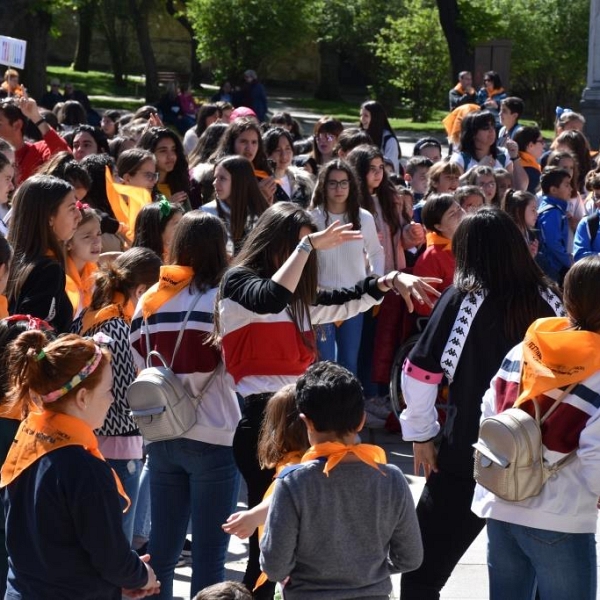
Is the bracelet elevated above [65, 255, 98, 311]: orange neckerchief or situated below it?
above

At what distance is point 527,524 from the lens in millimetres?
3996

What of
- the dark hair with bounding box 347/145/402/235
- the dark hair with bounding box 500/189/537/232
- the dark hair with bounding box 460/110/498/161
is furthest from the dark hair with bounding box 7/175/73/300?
the dark hair with bounding box 460/110/498/161

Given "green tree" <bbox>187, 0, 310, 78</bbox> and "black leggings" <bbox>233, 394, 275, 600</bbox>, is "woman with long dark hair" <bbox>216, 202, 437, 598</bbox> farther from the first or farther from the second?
"green tree" <bbox>187, 0, 310, 78</bbox>

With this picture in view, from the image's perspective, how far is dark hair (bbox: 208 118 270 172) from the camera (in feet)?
27.6

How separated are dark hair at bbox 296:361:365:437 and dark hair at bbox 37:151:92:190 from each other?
3714 mm

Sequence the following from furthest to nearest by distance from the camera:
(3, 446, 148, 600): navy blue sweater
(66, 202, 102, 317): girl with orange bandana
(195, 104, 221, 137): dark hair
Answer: (195, 104, 221, 137): dark hair < (66, 202, 102, 317): girl with orange bandana < (3, 446, 148, 600): navy blue sweater

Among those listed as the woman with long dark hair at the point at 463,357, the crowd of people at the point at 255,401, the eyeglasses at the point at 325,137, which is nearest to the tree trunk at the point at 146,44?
the eyeglasses at the point at 325,137

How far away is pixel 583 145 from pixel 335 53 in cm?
2668

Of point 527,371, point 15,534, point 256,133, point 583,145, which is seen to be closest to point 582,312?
point 527,371

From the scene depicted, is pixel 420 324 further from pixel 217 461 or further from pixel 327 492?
pixel 327 492

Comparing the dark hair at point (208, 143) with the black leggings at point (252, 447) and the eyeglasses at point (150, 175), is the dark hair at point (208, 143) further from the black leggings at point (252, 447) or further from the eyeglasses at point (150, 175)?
the black leggings at point (252, 447)

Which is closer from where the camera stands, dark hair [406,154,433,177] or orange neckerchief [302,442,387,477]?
orange neckerchief [302,442,387,477]

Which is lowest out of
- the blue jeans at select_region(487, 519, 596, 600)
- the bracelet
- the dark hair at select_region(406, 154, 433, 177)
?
the blue jeans at select_region(487, 519, 596, 600)

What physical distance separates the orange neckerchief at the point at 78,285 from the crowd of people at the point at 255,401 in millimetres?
14
